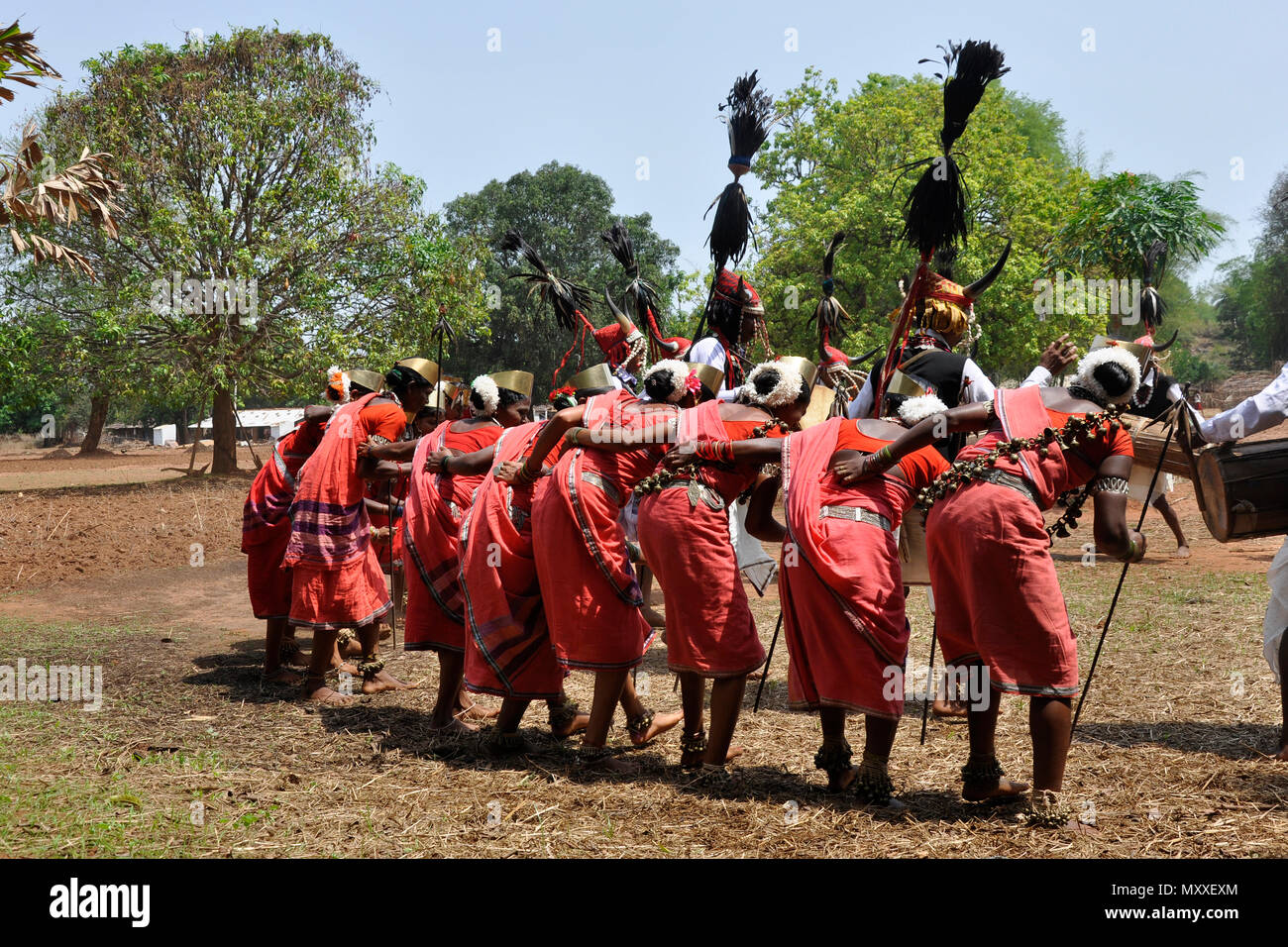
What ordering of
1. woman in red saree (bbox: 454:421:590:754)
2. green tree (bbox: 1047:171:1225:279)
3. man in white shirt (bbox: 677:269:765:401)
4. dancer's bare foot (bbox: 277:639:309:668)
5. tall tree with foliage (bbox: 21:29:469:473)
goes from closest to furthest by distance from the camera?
1. woman in red saree (bbox: 454:421:590:754)
2. man in white shirt (bbox: 677:269:765:401)
3. dancer's bare foot (bbox: 277:639:309:668)
4. green tree (bbox: 1047:171:1225:279)
5. tall tree with foliage (bbox: 21:29:469:473)

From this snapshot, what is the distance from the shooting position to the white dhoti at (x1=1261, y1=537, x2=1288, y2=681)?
4.68 metres

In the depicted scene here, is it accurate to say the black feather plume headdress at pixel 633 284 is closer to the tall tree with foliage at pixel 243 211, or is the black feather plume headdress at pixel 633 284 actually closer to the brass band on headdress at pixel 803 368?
the brass band on headdress at pixel 803 368

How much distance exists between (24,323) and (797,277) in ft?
50.1

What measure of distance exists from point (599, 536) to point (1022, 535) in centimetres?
185

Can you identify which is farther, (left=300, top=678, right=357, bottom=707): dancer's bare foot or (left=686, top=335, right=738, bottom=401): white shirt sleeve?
(left=686, top=335, right=738, bottom=401): white shirt sleeve

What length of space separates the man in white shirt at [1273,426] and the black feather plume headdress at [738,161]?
3.17 meters

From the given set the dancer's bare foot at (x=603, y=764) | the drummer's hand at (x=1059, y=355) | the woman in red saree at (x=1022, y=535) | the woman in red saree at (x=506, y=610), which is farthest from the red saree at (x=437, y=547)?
the drummer's hand at (x=1059, y=355)

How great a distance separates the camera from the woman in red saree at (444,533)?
5523mm

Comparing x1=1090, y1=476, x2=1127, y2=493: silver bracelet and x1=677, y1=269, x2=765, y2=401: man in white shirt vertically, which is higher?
x1=677, y1=269, x2=765, y2=401: man in white shirt

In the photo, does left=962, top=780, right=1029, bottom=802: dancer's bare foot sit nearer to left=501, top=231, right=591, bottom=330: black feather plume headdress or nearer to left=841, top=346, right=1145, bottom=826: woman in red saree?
left=841, top=346, right=1145, bottom=826: woman in red saree

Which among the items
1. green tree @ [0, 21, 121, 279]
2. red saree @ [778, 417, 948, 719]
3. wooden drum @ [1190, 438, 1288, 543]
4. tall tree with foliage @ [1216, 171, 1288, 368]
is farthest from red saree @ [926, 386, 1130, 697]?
tall tree with foliage @ [1216, 171, 1288, 368]

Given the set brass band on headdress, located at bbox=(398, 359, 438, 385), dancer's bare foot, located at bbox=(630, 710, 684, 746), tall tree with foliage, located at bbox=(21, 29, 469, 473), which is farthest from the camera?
tall tree with foliage, located at bbox=(21, 29, 469, 473)

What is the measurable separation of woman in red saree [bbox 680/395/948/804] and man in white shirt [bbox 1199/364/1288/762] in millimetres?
1270

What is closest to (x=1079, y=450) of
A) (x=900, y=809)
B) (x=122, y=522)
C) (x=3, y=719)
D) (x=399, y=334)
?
(x=900, y=809)
